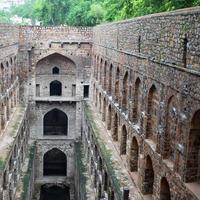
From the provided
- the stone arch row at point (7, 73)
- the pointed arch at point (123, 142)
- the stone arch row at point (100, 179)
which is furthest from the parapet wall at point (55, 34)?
the pointed arch at point (123, 142)

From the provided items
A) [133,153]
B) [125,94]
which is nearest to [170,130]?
[133,153]

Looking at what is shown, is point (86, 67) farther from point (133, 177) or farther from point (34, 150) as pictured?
point (133, 177)

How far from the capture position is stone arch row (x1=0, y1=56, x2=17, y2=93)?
21.3 metres

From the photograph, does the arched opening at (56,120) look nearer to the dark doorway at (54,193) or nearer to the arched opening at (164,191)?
the dark doorway at (54,193)

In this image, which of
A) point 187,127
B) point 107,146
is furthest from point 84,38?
point 187,127

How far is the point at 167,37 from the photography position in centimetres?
1167

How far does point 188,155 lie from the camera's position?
1029 centimetres

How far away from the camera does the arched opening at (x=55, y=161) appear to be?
33.3 metres

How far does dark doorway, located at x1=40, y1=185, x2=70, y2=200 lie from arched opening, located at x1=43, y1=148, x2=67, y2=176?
219cm

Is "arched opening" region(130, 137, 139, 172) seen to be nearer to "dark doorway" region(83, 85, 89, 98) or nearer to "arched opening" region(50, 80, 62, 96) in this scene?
"dark doorway" region(83, 85, 89, 98)

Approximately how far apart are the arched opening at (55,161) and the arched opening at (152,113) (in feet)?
66.4

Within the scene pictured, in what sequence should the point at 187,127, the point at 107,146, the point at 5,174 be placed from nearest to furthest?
the point at 187,127, the point at 5,174, the point at 107,146

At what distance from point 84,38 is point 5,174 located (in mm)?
15056

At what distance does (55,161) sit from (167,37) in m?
23.5
